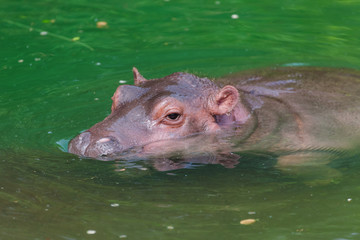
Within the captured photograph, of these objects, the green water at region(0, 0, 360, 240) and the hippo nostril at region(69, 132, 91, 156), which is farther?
the hippo nostril at region(69, 132, 91, 156)

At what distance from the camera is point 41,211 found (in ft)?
18.8

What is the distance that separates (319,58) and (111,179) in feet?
16.9

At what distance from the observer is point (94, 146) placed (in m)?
6.30

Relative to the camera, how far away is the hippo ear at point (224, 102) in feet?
22.7

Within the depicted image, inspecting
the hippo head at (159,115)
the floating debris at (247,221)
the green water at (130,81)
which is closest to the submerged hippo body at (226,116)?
the hippo head at (159,115)

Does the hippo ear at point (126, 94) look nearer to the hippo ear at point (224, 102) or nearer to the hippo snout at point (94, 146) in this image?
the hippo snout at point (94, 146)

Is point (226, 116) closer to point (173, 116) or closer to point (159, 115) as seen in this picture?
point (173, 116)

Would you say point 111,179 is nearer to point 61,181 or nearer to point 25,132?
point 61,181

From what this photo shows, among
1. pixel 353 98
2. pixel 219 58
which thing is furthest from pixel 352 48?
pixel 353 98

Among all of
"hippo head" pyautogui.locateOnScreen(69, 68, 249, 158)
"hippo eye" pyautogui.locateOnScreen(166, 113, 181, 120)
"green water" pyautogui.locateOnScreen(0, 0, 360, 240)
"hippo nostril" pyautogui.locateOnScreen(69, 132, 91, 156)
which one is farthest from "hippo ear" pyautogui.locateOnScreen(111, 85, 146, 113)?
"green water" pyautogui.locateOnScreen(0, 0, 360, 240)

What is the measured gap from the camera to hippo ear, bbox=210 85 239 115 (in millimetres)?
6910

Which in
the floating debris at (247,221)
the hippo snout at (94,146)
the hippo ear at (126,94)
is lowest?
the floating debris at (247,221)

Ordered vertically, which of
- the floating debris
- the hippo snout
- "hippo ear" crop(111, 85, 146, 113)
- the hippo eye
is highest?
"hippo ear" crop(111, 85, 146, 113)

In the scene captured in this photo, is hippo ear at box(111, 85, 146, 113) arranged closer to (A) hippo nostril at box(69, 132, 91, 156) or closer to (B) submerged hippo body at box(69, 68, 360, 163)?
(B) submerged hippo body at box(69, 68, 360, 163)
